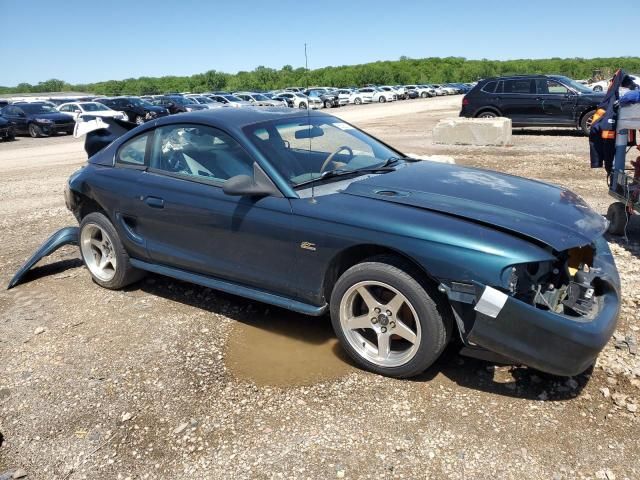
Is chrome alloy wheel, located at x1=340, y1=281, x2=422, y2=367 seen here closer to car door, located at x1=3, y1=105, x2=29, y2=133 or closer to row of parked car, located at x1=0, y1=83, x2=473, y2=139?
row of parked car, located at x1=0, y1=83, x2=473, y2=139

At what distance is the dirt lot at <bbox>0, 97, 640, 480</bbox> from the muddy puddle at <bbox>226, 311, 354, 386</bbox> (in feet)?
0.04

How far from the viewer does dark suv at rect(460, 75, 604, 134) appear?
47.9 ft

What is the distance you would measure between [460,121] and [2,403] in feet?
42.0

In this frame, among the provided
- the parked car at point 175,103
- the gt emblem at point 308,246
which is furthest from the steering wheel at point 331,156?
the parked car at point 175,103

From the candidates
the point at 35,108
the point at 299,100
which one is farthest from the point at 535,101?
the point at 299,100

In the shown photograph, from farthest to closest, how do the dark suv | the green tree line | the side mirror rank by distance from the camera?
the green tree line → the dark suv → the side mirror

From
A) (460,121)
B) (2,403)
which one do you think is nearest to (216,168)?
(2,403)

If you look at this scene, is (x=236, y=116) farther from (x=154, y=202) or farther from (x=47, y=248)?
(x=47, y=248)

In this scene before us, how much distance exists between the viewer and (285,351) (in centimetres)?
372

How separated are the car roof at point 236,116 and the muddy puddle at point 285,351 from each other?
153cm

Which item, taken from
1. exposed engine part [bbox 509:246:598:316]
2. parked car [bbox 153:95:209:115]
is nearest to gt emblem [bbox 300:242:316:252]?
exposed engine part [bbox 509:246:598:316]

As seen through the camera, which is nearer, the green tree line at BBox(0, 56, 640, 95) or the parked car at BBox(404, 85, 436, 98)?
the parked car at BBox(404, 85, 436, 98)

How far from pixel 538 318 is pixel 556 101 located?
1393 cm

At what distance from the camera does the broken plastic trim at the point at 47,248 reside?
204 inches
